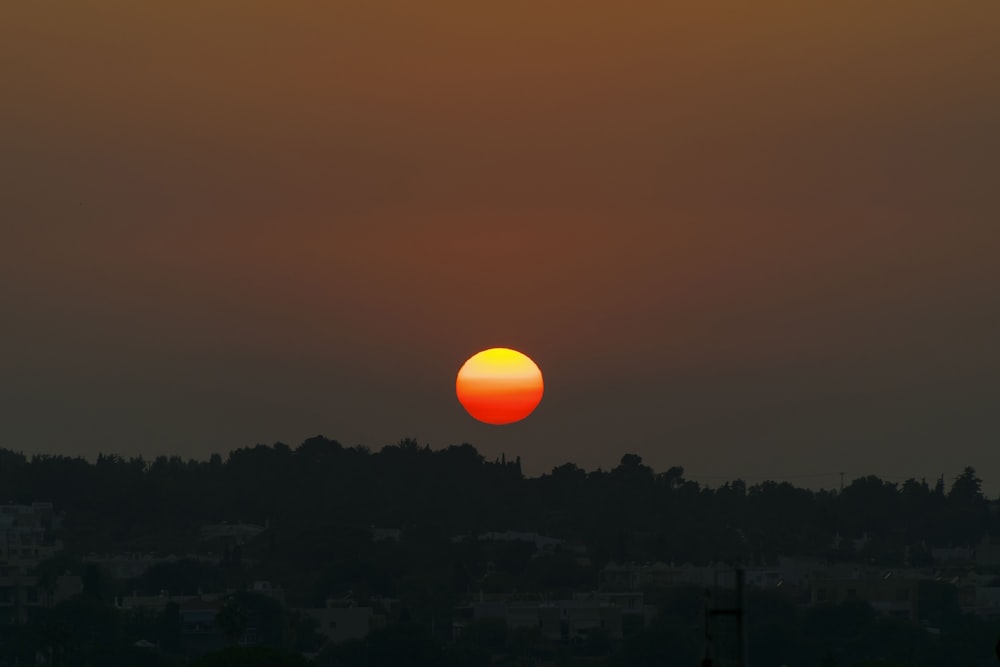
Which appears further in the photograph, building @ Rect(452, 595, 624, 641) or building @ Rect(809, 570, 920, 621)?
building @ Rect(809, 570, 920, 621)

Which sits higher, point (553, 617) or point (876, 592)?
point (876, 592)

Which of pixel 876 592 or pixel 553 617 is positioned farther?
pixel 876 592

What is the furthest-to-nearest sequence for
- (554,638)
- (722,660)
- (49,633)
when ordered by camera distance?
(554,638) < (722,660) < (49,633)

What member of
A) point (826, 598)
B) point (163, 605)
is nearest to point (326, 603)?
point (163, 605)

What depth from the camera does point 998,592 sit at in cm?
18638

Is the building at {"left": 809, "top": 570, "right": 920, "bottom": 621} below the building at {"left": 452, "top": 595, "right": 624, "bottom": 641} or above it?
above

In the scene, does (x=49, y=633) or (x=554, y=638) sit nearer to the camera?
(x=49, y=633)

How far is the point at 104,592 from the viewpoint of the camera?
181 meters

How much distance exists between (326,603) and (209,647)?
26279mm

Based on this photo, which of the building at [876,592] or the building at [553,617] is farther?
the building at [876,592]

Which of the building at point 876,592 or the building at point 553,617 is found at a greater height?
the building at point 876,592

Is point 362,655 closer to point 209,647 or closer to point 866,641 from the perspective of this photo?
point 209,647

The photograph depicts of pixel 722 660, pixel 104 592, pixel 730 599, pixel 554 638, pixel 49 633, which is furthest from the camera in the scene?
pixel 104 592

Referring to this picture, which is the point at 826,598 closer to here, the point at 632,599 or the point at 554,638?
the point at 632,599
